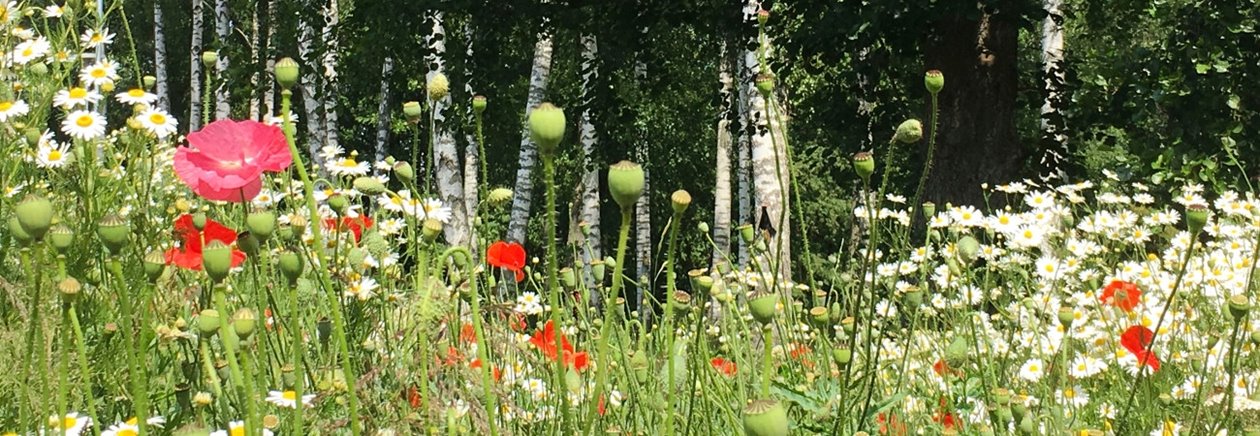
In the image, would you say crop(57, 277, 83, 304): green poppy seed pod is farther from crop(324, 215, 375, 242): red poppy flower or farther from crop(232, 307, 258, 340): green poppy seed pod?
crop(324, 215, 375, 242): red poppy flower

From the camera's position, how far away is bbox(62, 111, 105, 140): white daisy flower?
1.87m

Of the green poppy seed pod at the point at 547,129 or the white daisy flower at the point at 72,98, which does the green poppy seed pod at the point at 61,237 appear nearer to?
the green poppy seed pod at the point at 547,129

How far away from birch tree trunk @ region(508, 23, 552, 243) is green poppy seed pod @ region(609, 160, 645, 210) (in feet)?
27.2

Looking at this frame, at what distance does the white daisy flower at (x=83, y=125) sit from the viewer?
187 centimetres

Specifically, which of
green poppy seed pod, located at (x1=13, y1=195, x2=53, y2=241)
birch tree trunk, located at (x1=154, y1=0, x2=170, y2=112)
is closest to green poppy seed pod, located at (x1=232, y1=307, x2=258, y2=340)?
green poppy seed pod, located at (x1=13, y1=195, x2=53, y2=241)

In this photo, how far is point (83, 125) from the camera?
6.27 ft

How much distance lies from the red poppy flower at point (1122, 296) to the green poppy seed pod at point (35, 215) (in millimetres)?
1475

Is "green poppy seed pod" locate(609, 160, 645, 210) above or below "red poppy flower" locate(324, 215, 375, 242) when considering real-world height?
above

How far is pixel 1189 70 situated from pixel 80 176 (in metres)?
5.33

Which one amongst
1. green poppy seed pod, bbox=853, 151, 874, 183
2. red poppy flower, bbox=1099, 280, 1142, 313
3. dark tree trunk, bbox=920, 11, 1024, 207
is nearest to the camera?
green poppy seed pod, bbox=853, 151, 874, 183

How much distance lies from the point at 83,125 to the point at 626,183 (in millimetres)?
1473

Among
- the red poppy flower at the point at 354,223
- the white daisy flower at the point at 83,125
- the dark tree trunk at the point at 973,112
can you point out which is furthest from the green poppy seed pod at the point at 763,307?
the dark tree trunk at the point at 973,112

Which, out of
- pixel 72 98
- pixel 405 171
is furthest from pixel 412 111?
pixel 72 98

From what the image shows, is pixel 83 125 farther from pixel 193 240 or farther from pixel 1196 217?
pixel 1196 217
